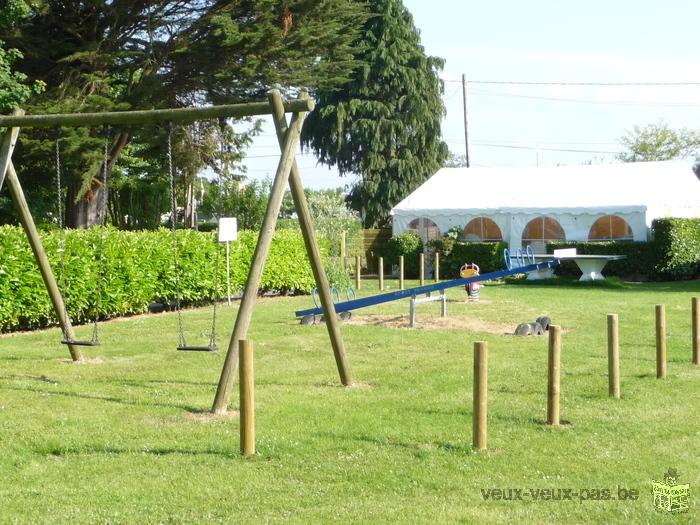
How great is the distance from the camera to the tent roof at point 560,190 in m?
29.0

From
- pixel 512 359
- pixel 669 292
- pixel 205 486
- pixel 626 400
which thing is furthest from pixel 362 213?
pixel 205 486

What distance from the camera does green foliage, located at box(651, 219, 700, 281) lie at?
2688 centimetres

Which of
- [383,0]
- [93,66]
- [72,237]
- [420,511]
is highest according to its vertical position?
[383,0]

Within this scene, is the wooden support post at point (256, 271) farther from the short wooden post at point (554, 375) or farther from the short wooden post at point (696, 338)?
the short wooden post at point (696, 338)

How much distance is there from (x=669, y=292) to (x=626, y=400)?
15.8 meters

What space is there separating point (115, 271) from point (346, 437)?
1041cm

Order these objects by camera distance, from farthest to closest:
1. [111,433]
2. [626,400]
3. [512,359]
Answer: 1. [512,359]
2. [626,400]
3. [111,433]

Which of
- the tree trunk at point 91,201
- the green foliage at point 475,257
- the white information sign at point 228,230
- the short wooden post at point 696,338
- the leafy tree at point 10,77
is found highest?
the leafy tree at point 10,77

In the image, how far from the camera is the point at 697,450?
20.8 feet

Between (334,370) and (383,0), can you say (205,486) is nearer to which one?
(334,370)

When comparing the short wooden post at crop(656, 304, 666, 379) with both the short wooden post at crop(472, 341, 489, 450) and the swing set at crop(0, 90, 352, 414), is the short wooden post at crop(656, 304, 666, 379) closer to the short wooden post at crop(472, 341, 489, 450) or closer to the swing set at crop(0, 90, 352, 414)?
the swing set at crop(0, 90, 352, 414)

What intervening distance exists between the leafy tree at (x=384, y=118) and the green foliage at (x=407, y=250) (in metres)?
10.9

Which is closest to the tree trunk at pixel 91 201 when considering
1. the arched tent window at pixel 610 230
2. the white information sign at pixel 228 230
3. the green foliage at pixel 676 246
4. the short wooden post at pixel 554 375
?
the white information sign at pixel 228 230

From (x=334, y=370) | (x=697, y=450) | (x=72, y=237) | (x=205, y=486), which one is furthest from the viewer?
(x=72, y=237)
